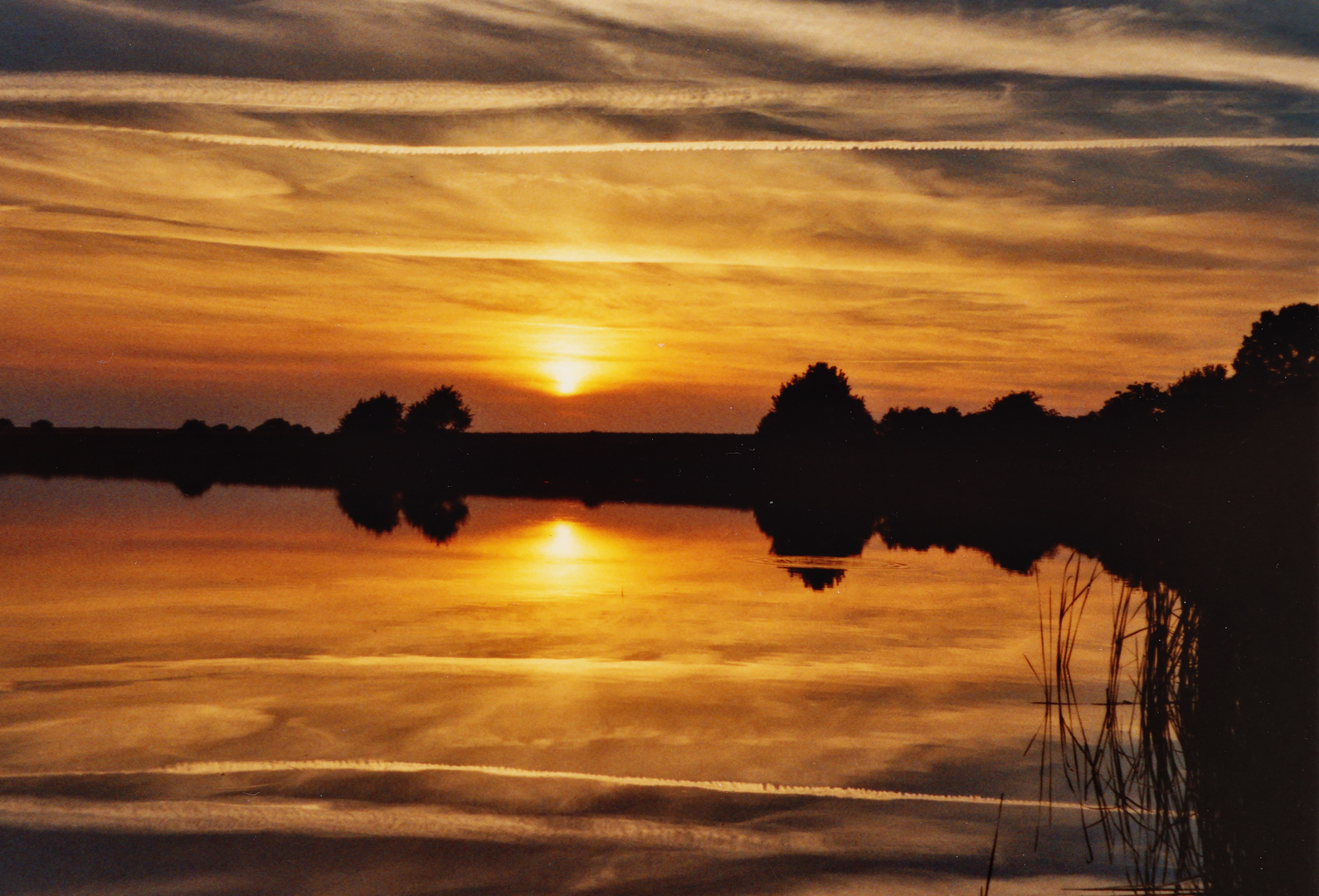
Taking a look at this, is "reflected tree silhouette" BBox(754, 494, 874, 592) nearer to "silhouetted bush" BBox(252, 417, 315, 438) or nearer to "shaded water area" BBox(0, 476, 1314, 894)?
"shaded water area" BBox(0, 476, 1314, 894)

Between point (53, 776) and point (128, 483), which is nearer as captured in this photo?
point (53, 776)

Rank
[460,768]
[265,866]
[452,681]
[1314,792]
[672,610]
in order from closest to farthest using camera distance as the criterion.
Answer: [265,866], [1314,792], [460,768], [452,681], [672,610]

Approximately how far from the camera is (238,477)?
73.9 m

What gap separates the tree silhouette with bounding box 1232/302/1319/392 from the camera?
62.2 meters

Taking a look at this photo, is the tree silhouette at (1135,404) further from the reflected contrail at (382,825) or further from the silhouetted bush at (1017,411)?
the reflected contrail at (382,825)

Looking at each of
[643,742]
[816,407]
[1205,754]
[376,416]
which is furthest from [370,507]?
[376,416]

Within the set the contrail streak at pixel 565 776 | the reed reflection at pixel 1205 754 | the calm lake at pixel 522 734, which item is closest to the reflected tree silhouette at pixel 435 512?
the calm lake at pixel 522 734

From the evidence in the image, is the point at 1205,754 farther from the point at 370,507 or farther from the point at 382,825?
the point at 370,507

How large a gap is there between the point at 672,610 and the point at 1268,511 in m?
9.56

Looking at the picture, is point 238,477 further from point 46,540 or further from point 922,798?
point 922,798

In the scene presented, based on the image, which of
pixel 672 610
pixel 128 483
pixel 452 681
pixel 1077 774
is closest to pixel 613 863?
pixel 1077 774

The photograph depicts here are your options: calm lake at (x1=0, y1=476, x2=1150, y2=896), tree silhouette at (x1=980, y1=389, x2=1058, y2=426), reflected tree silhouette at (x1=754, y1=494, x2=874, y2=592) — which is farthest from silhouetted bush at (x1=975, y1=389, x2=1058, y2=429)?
calm lake at (x1=0, y1=476, x2=1150, y2=896)

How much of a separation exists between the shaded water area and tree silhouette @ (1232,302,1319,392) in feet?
170

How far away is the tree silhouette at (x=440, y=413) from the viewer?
449 feet
